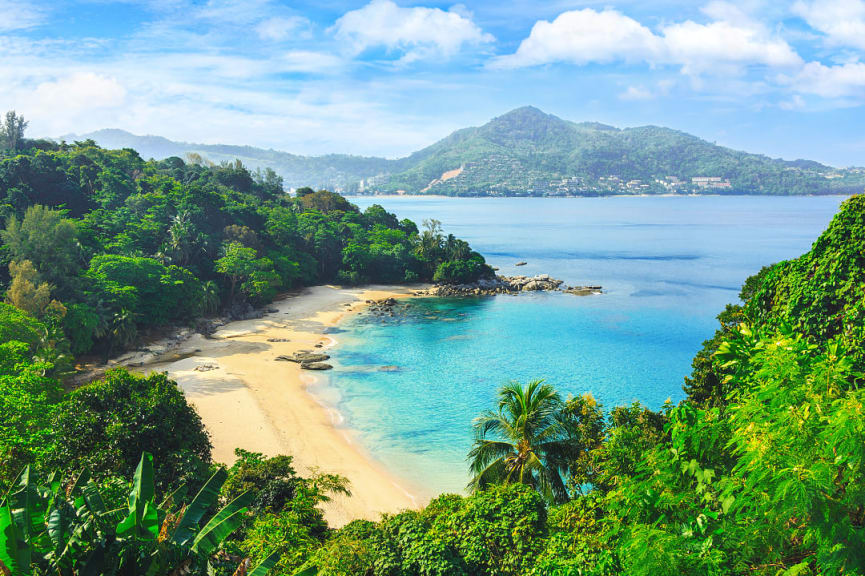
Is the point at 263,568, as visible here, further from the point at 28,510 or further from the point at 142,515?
the point at 28,510

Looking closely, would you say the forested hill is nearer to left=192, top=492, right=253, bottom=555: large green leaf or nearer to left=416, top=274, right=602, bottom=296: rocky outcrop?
left=416, top=274, right=602, bottom=296: rocky outcrop

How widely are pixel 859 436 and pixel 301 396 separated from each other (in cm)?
2763

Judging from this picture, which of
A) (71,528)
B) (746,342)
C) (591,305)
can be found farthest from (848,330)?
(591,305)

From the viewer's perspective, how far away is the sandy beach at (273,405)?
20844 millimetres

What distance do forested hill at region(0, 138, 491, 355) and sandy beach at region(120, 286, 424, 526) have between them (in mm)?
3845

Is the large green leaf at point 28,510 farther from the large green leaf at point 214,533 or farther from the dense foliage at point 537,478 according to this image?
the large green leaf at point 214,533

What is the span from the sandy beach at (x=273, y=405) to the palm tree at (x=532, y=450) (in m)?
4.99

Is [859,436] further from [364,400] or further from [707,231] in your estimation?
[707,231]

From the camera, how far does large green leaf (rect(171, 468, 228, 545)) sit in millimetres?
7957

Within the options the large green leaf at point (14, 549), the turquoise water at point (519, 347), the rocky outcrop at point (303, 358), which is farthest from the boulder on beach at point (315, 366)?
the large green leaf at point (14, 549)

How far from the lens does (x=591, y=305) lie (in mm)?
57062

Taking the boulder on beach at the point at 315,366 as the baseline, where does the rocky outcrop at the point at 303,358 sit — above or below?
above

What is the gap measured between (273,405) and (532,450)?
16495 millimetres

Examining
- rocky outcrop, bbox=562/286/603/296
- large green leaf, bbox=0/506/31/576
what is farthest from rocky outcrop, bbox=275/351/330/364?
rocky outcrop, bbox=562/286/603/296
